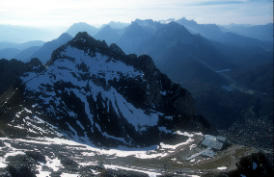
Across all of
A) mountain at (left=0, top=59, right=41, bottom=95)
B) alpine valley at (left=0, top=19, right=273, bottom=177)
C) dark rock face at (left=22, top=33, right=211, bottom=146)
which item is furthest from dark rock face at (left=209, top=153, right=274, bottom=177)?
mountain at (left=0, top=59, right=41, bottom=95)

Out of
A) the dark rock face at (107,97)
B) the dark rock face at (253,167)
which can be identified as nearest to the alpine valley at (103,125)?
the dark rock face at (253,167)

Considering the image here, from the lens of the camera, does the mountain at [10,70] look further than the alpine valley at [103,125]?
Yes

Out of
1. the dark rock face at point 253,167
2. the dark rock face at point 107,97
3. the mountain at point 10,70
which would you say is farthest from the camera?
the mountain at point 10,70

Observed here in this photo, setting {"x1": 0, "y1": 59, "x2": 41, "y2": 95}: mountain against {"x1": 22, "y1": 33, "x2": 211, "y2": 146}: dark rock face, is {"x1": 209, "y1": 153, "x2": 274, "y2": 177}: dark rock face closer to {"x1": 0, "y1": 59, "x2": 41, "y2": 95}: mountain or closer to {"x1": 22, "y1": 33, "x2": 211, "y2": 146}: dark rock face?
{"x1": 22, "y1": 33, "x2": 211, "y2": 146}: dark rock face

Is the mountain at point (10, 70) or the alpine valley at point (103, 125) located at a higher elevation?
the mountain at point (10, 70)

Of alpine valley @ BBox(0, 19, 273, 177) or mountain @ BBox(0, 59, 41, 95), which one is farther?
mountain @ BBox(0, 59, 41, 95)

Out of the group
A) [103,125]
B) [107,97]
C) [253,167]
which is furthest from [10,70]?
[253,167]

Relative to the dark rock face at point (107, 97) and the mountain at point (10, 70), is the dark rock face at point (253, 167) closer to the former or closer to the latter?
the dark rock face at point (107, 97)

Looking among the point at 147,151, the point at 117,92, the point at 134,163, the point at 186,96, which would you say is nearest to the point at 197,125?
the point at 186,96
